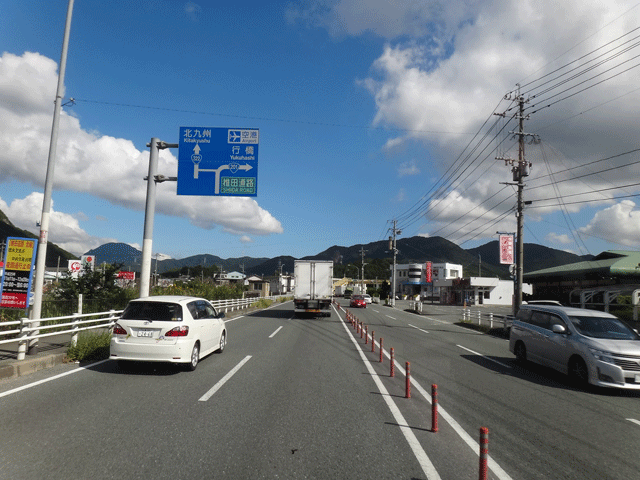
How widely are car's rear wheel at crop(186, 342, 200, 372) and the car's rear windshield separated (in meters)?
0.83

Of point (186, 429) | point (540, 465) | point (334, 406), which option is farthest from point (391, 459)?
point (186, 429)

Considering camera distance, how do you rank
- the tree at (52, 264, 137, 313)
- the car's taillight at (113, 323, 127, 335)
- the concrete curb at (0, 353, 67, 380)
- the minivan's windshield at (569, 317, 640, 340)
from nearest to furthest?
the concrete curb at (0, 353, 67, 380), the car's taillight at (113, 323, 127, 335), the minivan's windshield at (569, 317, 640, 340), the tree at (52, 264, 137, 313)

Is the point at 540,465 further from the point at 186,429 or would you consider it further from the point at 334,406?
the point at 186,429

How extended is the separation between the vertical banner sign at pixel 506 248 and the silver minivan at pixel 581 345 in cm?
1504

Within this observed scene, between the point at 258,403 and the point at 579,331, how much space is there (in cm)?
743

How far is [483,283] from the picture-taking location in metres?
63.8

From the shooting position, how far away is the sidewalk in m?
7.72

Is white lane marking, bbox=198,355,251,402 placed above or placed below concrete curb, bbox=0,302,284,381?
below

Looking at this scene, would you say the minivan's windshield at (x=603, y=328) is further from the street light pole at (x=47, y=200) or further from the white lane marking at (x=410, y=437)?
the street light pole at (x=47, y=200)

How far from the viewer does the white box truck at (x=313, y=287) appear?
87.9 feet

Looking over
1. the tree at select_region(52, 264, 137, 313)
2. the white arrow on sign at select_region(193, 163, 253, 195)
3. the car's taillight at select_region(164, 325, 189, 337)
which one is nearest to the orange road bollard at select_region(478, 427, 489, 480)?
the car's taillight at select_region(164, 325, 189, 337)

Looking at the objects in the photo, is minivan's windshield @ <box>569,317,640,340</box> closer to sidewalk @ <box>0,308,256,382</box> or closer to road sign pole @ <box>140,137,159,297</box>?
sidewalk @ <box>0,308,256,382</box>

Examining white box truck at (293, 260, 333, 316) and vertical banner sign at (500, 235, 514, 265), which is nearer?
vertical banner sign at (500, 235, 514, 265)

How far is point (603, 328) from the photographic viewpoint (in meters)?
9.56
